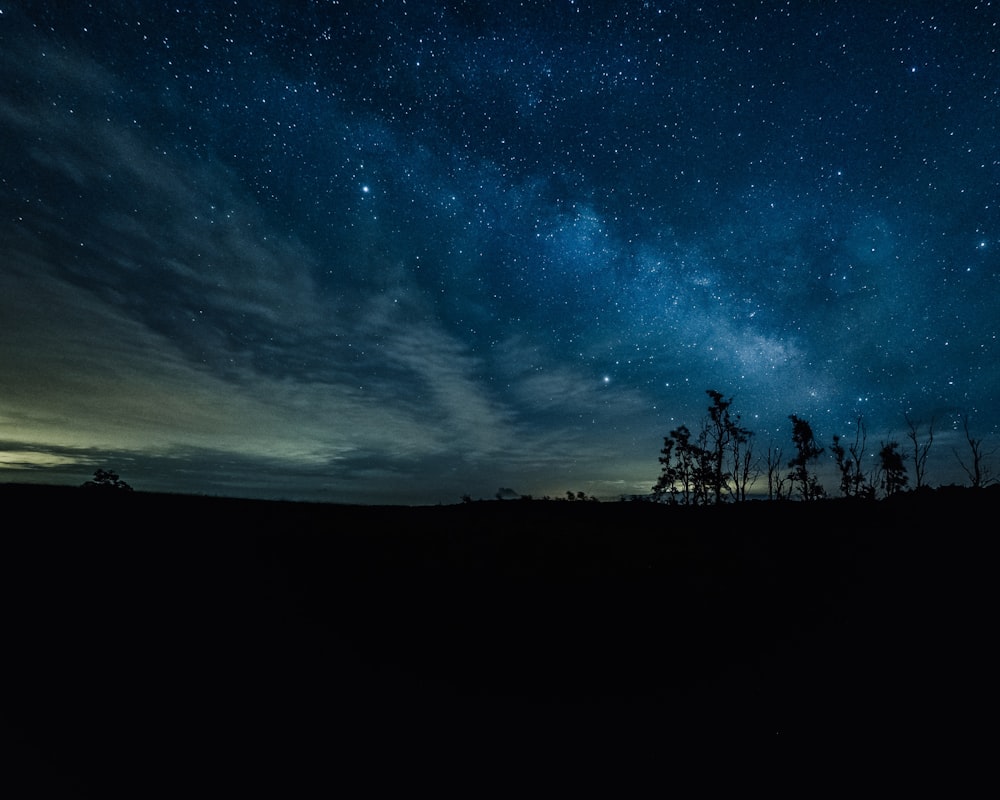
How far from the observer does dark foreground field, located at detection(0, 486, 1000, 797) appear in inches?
187

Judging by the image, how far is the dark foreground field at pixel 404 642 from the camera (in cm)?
474

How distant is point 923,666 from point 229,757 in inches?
396

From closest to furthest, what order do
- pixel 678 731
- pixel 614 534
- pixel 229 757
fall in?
pixel 229 757, pixel 678 731, pixel 614 534

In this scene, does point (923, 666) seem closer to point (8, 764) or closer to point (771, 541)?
point (771, 541)

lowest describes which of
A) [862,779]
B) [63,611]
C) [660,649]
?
[862,779]

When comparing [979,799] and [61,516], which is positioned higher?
[61,516]

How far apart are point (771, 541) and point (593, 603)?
309 inches

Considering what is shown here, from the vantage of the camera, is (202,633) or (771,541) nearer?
(202,633)

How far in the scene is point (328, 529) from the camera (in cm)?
1005

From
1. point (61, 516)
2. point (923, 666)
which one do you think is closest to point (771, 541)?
point (923, 666)

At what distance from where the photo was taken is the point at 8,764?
4051 mm

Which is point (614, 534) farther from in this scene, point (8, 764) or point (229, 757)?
point (8, 764)

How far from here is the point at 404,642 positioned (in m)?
6.71

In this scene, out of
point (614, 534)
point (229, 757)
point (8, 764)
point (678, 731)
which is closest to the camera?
point (8, 764)
